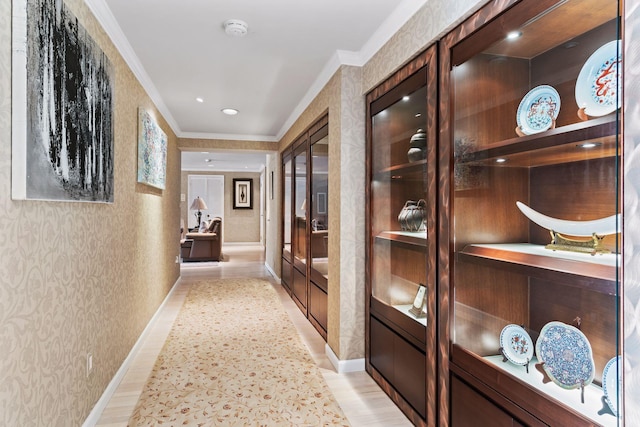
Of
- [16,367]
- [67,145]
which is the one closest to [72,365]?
[16,367]

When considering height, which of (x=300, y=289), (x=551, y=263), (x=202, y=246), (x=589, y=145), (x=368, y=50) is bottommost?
(x=300, y=289)

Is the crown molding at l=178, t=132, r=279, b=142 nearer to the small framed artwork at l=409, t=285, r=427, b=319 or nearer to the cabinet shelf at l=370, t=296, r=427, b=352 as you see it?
the cabinet shelf at l=370, t=296, r=427, b=352

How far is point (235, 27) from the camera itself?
246 cm

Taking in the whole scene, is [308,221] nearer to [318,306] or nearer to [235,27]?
[318,306]

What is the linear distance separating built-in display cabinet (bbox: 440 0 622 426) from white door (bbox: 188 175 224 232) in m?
11.2

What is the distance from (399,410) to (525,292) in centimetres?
128

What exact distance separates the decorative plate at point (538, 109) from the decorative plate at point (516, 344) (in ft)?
2.63

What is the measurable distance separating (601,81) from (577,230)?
49 cm

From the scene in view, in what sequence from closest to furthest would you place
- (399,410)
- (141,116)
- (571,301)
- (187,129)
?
(571,301) < (399,410) < (141,116) < (187,129)

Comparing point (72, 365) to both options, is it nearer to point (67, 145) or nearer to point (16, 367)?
point (16, 367)

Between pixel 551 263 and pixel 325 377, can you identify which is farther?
pixel 325 377

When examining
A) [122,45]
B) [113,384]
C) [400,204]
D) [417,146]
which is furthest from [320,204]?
[113,384]

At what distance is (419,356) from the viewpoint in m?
2.21

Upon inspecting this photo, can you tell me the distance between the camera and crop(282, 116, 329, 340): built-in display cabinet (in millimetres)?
3635
